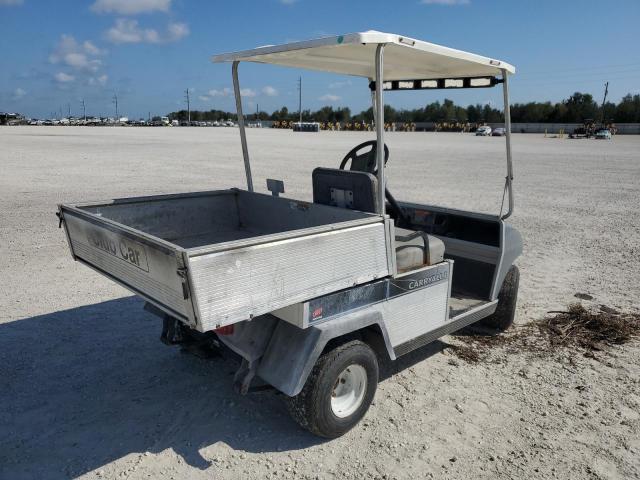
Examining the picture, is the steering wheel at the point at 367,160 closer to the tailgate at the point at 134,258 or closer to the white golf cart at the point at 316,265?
the white golf cart at the point at 316,265

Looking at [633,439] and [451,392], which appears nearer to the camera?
[633,439]

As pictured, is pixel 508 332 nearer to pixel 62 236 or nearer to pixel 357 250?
pixel 357 250

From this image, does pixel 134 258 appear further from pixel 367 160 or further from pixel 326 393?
pixel 367 160

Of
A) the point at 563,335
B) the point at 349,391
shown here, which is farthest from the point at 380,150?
the point at 563,335

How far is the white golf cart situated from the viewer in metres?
2.48

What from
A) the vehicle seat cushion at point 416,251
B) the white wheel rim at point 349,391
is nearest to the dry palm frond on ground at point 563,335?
the vehicle seat cushion at point 416,251

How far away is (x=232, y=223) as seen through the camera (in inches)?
177

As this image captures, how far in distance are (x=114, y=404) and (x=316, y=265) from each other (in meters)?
1.78

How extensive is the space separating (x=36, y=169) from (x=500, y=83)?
584 inches

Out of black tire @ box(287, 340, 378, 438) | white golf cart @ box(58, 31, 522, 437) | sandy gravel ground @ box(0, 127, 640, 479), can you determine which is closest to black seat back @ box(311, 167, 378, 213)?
white golf cart @ box(58, 31, 522, 437)

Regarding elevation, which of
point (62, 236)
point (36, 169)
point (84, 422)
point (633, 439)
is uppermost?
point (36, 169)

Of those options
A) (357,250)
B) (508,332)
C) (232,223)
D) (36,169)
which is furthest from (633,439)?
(36,169)

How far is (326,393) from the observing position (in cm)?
292

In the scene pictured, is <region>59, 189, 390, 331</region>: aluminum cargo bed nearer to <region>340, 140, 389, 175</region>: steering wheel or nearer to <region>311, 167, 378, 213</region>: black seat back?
<region>311, 167, 378, 213</region>: black seat back
